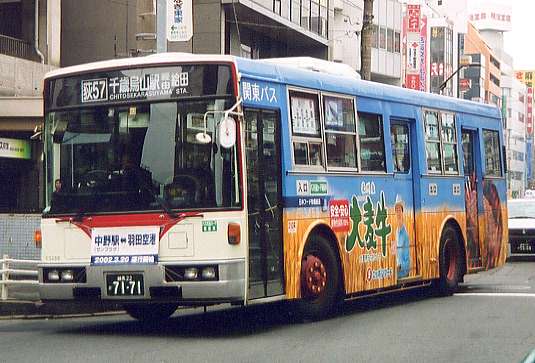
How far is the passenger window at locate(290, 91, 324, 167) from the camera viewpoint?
41.0 ft

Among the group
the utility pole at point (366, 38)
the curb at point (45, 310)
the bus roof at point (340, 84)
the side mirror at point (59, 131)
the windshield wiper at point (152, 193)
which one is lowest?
the curb at point (45, 310)

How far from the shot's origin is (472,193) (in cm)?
1798

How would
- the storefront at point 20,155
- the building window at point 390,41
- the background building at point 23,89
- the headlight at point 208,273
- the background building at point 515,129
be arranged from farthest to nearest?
the background building at point 515,129 → the building window at point 390,41 → the background building at point 23,89 → the storefront at point 20,155 → the headlight at point 208,273

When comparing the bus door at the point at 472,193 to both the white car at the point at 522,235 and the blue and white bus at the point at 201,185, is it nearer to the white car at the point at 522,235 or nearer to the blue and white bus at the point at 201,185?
the blue and white bus at the point at 201,185

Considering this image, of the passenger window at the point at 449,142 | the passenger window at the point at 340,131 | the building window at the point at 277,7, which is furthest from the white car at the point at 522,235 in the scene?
the passenger window at the point at 340,131

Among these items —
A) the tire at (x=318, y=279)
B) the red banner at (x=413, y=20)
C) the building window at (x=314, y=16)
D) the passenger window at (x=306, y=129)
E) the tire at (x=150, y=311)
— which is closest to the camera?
the passenger window at (x=306, y=129)

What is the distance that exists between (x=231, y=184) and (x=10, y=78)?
18.7 metres

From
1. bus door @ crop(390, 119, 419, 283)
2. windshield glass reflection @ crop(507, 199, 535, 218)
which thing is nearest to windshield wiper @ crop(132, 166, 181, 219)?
bus door @ crop(390, 119, 419, 283)

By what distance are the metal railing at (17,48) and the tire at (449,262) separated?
55.8 ft

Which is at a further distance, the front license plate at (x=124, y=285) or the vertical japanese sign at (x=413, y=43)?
the vertical japanese sign at (x=413, y=43)

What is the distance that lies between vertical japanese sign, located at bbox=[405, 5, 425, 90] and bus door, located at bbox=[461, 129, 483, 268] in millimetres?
52082

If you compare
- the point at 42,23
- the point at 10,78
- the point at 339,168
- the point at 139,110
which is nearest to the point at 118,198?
the point at 139,110

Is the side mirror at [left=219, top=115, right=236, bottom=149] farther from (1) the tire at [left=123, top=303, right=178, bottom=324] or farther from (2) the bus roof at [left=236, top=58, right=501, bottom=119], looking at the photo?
(1) the tire at [left=123, top=303, right=178, bottom=324]

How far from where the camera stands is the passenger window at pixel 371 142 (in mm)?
14156
